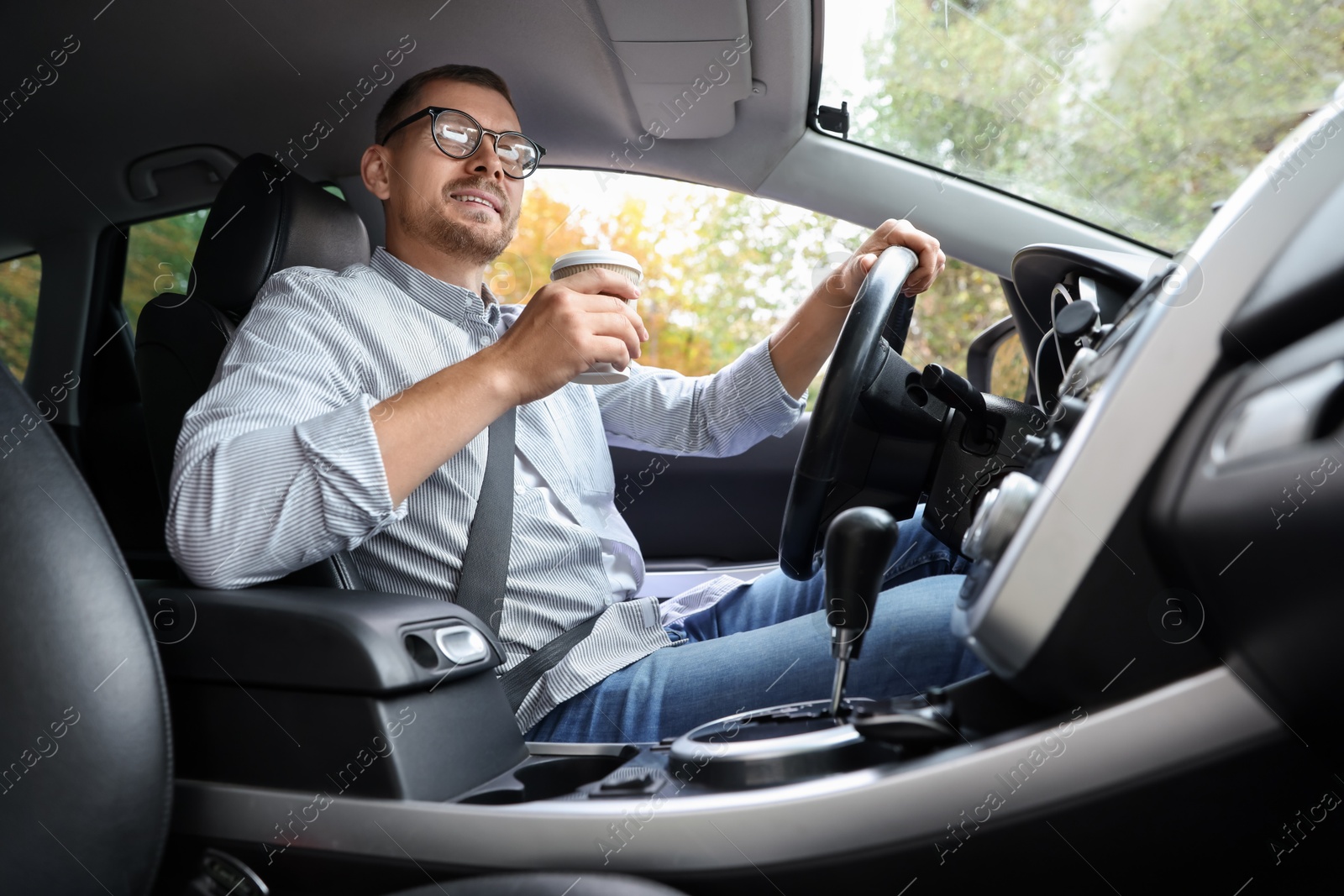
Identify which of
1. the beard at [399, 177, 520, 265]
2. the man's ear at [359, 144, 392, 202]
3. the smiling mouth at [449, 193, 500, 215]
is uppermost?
the man's ear at [359, 144, 392, 202]

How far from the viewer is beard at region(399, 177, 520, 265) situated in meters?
1.50

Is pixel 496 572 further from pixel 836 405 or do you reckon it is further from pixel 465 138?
pixel 465 138

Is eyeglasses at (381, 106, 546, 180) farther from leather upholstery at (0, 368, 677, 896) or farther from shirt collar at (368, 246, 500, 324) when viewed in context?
leather upholstery at (0, 368, 677, 896)

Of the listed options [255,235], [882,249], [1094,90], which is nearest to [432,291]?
[255,235]

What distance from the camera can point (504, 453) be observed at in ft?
4.13

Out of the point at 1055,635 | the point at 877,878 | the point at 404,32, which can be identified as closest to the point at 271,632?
the point at 877,878

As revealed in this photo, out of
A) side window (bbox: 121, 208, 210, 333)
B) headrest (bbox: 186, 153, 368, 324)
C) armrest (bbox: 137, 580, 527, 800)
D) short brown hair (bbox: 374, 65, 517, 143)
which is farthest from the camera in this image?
side window (bbox: 121, 208, 210, 333)

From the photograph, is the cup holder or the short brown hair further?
the short brown hair

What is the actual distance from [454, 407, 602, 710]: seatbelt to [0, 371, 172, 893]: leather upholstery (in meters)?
0.37

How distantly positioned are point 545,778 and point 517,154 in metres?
1.04

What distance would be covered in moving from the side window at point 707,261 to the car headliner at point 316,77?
11cm

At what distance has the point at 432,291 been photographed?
1.45 meters

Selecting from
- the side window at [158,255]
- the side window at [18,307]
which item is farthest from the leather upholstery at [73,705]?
the side window at [18,307]

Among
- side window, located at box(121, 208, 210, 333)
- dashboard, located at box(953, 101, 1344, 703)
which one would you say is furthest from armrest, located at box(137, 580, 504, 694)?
side window, located at box(121, 208, 210, 333)
